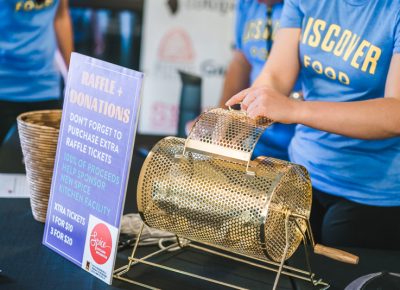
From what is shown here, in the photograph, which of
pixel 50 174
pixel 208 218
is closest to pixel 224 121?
pixel 208 218

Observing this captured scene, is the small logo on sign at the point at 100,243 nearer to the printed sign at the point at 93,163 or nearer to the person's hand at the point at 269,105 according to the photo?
the printed sign at the point at 93,163

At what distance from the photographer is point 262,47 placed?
247 cm

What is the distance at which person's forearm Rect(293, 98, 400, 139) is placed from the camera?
138 cm

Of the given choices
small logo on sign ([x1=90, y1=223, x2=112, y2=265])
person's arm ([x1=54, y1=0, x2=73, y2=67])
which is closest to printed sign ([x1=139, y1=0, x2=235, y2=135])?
person's arm ([x1=54, y1=0, x2=73, y2=67])

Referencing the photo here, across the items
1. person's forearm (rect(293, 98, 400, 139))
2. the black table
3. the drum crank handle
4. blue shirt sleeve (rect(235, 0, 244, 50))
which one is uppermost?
blue shirt sleeve (rect(235, 0, 244, 50))

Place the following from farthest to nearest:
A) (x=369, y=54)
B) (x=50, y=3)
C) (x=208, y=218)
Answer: (x=50, y=3), (x=369, y=54), (x=208, y=218)

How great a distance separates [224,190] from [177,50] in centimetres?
312

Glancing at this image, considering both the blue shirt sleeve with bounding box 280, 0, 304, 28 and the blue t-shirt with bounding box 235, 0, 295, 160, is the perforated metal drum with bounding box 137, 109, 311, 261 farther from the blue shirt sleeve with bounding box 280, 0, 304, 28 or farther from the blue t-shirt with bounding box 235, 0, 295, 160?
Result: the blue t-shirt with bounding box 235, 0, 295, 160

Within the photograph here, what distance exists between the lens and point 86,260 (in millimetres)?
1215

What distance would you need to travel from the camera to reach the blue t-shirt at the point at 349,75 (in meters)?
1.59

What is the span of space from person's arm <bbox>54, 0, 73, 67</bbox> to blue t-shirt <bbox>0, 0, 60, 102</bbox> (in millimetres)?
73

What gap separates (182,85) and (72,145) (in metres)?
3.02

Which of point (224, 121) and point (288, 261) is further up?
point (224, 121)

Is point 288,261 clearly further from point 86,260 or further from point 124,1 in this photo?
point 124,1
